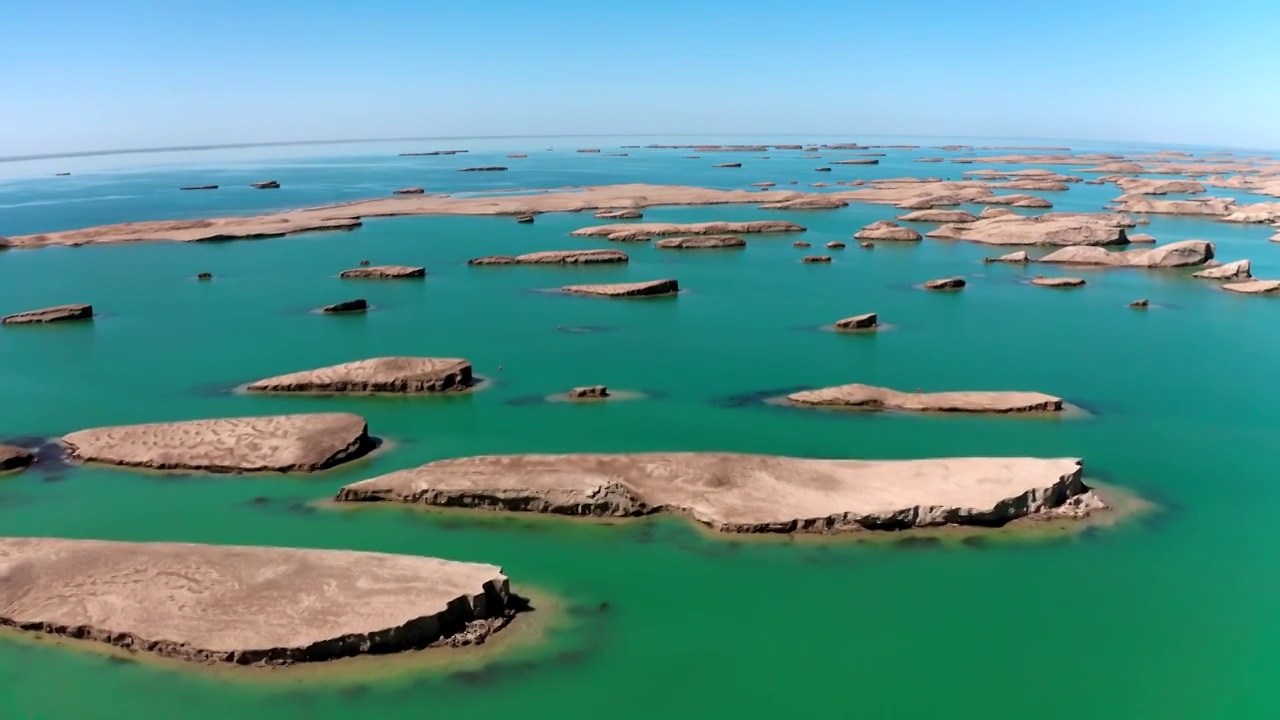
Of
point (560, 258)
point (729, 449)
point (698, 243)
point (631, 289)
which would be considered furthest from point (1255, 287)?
point (560, 258)

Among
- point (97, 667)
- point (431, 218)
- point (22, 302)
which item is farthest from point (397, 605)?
point (431, 218)

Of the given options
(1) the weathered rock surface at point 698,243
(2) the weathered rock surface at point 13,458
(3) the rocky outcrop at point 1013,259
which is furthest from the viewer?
(1) the weathered rock surface at point 698,243

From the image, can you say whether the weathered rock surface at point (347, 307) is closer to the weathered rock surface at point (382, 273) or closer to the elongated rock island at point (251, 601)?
the weathered rock surface at point (382, 273)

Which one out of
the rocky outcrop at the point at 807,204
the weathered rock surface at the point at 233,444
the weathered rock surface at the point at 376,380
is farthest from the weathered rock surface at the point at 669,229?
the weathered rock surface at the point at 233,444

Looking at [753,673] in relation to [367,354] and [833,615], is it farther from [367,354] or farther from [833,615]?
[367,354]

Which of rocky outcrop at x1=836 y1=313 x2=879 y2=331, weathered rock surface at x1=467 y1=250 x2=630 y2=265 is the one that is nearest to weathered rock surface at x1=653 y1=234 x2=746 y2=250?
weathered rock surface at x1=467 y1=250 x2=630 y2=265

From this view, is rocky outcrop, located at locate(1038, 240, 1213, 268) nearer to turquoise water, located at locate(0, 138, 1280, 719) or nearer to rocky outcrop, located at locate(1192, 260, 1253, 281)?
turquoise water, located at locate(0, 138, 1280, 719)
